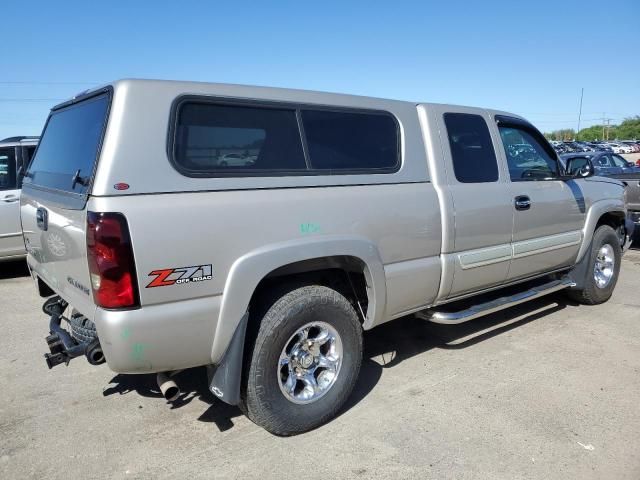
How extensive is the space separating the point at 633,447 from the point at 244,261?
8.06 feet

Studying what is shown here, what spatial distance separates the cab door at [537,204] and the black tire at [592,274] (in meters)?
0.36

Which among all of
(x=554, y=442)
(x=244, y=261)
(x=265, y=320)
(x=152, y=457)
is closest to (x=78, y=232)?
(x=244, y=261)

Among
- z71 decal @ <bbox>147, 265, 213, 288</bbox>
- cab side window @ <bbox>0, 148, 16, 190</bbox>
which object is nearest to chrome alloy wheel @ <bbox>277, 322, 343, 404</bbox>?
z71 decal @ <bbox>147, 265, 213, 288</bbox>

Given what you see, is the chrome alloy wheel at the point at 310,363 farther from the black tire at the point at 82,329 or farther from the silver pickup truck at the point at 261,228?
the black tire at the point at 82,329

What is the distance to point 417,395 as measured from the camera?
11.7 feet

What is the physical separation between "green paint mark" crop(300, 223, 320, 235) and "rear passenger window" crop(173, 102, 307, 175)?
0.34 metres

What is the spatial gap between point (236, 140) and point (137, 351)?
123cm

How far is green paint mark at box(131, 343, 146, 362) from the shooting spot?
97.1 inches

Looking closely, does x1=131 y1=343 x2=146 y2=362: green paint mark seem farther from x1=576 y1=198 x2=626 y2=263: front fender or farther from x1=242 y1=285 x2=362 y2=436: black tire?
x1=576 y1=198 x2=626 y2=263: front fender

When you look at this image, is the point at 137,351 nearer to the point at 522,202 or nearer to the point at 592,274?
the point at 522,202

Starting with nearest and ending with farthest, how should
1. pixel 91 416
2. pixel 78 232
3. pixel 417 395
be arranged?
1. pixel 78 232
2. pixel 91 416
3. pixel 417 395

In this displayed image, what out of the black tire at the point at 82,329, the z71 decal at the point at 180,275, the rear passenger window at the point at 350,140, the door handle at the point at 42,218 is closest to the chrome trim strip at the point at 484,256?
the rear passenger window at the point at 350,140

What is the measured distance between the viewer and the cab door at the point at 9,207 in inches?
269

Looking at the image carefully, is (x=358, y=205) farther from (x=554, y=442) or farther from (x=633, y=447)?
(x=633, y=447)
